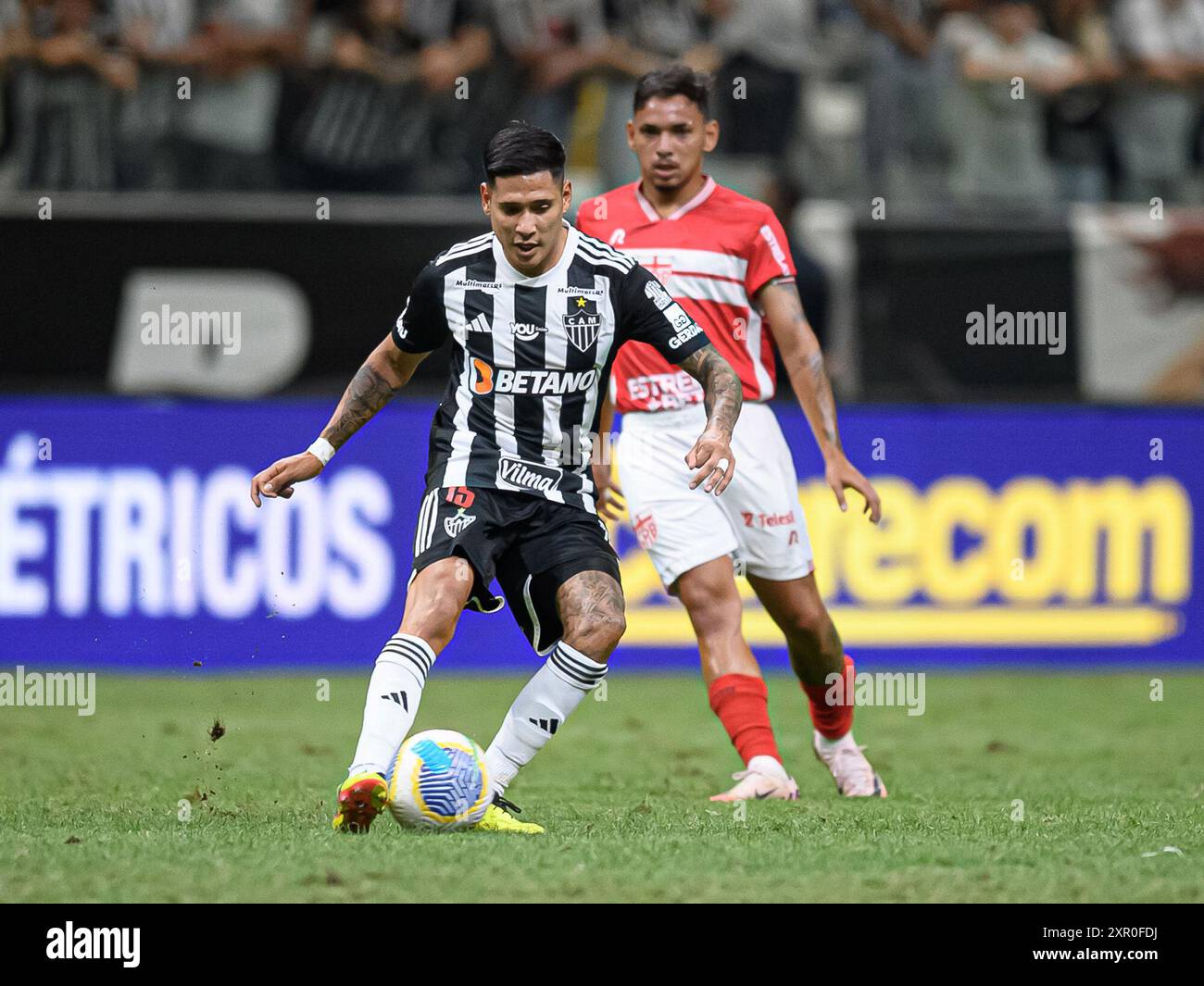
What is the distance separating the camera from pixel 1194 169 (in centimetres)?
1280

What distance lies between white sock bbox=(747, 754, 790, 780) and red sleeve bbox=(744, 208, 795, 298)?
1.75 meters

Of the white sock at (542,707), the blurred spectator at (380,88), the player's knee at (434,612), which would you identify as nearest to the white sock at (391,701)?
the player's knee at (434,612)

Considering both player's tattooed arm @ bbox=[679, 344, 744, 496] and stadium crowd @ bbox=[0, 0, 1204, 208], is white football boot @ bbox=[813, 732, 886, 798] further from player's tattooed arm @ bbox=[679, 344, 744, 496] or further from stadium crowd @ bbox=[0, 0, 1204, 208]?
stadium crowd @ bbox=[0, 0, 1204, 208]

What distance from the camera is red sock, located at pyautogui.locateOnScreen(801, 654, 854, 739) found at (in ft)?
24.5

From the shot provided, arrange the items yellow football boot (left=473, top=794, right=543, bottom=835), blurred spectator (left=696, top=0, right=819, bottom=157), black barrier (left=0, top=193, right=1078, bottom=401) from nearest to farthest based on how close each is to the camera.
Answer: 1. yellow football boot (left=473, top=794, right=543, bottom=835)
2. black barrier (left=0, top=193, right=1078, bottom=401)
3. blurred spectator (left=696, top=0, right=819, bottom=157)

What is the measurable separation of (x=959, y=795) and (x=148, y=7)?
7737 millimetres

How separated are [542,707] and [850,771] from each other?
1833 millimetres

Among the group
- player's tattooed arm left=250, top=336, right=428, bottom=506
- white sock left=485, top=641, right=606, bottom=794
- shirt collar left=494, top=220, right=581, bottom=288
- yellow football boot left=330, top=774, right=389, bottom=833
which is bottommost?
yellow football boot left=330, top=774, right=389, bottom=833

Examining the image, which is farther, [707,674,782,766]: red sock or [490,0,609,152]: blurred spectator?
[490,0,609,152]: blurred spectator

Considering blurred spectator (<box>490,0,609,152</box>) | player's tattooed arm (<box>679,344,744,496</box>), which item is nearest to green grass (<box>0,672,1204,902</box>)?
player's tattooed arm (<box>679,344,744,496</box>)

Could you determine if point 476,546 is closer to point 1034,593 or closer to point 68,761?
point 68,761

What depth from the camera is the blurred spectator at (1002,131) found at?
12.5 m

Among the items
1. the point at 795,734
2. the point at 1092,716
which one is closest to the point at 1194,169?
the point at 1092,716

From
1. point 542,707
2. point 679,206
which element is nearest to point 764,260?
point 679,206
